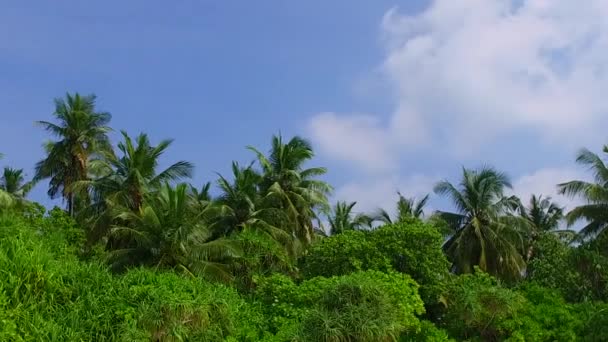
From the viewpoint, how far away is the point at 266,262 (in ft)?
70.8

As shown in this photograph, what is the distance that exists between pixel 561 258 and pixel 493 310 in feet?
16.5

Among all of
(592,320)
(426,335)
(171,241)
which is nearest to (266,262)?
(171,241)

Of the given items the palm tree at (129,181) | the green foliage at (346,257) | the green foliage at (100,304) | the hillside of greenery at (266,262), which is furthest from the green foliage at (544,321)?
the palm tree at (129,181)

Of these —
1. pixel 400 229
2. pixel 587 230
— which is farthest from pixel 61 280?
pixel 587 230

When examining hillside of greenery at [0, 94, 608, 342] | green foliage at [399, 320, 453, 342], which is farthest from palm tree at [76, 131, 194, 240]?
green foliage at [399, 320, 453, 342]

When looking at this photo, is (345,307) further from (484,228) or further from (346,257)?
(484,228)

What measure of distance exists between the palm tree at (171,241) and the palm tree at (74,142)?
6.62 m

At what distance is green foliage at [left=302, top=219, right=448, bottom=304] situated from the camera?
708 inches

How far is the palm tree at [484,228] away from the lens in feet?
86.2

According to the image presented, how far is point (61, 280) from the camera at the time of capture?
14.5 meters

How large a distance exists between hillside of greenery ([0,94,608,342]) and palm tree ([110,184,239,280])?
0.04m

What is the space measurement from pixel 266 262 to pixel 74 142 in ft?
31.2

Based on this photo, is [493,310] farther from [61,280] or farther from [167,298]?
[61,280]

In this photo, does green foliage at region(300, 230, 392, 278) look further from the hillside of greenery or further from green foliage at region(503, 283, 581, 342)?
green foliage at region(503, 283, 581, 342)
